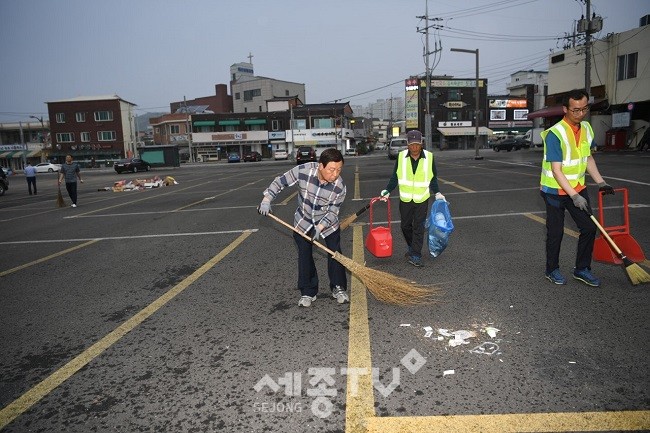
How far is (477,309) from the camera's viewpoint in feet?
12.7

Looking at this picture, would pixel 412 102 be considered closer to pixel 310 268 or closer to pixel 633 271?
pixel 633 271

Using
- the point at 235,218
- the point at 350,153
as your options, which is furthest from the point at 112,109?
the point at 235,218

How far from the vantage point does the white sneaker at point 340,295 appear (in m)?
4.23

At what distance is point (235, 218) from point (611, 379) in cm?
812

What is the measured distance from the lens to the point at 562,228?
14.5ft

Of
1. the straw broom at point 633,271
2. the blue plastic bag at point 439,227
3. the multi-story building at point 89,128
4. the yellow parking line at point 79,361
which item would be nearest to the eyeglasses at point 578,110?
the straw broom at point 633,271

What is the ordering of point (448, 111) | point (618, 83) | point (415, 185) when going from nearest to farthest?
point (415, 185)
point (618, 83)
point (448, 111)

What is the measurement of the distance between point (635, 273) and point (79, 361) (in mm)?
5082

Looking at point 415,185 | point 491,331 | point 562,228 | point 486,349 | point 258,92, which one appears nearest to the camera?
point 486,349

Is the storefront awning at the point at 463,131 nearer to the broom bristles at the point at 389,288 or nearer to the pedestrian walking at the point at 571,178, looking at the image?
the pedestrian walking at the point at 571,178

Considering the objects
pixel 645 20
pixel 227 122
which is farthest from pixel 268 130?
pixel 645 20

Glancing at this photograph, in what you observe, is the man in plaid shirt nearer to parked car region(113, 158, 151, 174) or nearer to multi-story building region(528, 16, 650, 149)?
multi-story building region(528, 16, 650, 149)

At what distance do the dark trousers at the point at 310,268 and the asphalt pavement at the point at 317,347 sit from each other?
221 millimetres

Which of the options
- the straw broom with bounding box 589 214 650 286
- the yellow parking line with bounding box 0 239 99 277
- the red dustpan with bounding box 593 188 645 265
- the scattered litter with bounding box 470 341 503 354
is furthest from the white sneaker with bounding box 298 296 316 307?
the yellow parking line with bounding box 0 239 99 277
